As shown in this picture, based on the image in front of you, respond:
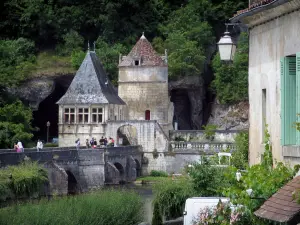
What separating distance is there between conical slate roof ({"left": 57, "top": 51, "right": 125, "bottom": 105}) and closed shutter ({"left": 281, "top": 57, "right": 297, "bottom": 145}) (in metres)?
46.6

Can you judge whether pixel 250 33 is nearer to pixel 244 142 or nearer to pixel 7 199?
pixel 244 142

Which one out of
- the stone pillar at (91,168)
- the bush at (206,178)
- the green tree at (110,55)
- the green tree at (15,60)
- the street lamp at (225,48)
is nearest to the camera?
the street lamp at (225,48)

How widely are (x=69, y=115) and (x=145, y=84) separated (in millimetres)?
5644

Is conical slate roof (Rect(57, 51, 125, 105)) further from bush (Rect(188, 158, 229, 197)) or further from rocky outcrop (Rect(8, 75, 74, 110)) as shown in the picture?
bush (Rect(188, 158, 229, 197))

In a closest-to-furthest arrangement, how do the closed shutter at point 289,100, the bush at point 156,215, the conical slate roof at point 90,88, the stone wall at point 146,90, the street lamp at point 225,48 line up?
1. the closed shutter at point 289,100
2. the street lamp at point 225,48
3. the bush at point 156,215
4. the conical slate roof at point 90,88
5. the stone wall at point 146,90

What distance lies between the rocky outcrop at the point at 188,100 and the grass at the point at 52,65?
Answer: 741 centimetres

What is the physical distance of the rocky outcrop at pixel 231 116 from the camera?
66.2 metres

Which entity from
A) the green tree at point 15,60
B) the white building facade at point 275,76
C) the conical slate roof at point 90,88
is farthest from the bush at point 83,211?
the green tree at point 15,60

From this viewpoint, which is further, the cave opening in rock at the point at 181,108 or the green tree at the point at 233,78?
the cave opening in rock at the point at 181,108

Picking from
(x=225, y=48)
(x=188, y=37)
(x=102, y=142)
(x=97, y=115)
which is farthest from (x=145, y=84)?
(x=225, y=48)

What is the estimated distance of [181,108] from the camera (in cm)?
7131

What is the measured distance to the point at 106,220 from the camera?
1027 inches

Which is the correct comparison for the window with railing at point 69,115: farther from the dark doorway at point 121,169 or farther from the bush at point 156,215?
the bush at point 156,215

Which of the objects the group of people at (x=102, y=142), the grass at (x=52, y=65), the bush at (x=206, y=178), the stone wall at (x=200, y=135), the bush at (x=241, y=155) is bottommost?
the bush at (x=206, y=178)
